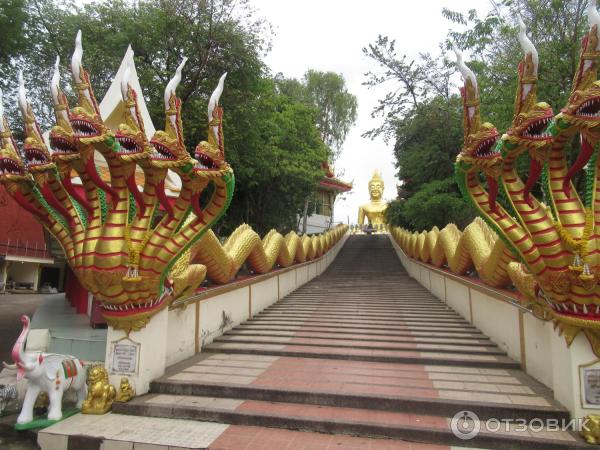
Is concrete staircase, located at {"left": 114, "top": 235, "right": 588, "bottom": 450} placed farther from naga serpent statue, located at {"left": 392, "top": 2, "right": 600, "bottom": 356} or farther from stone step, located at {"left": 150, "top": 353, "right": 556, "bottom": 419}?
naga serpent statue, located at {"left": 392, "top": 2, "right": 600, "bottom": 356}

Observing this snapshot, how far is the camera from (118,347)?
450cm

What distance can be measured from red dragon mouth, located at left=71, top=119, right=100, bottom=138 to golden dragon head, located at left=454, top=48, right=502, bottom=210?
11.7 feet

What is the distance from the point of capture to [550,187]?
11.9 ft

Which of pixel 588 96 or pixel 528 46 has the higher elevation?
pixel 528 46

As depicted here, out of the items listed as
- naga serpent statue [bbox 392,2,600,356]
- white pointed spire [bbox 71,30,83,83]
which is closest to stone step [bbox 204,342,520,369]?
naga serpent statue [bbox 392,2,600,356]

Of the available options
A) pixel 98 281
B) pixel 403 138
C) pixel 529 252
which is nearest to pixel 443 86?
Result: pixel 403 138

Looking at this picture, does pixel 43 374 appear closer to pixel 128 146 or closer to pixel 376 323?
pixel 128 146

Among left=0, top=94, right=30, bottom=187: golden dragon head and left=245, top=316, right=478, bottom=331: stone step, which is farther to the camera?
left=245, top=316, right=478, bottom=331: stone step

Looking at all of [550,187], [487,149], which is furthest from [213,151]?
[550,187]

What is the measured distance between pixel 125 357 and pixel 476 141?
4.46m

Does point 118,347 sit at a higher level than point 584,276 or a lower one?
lower

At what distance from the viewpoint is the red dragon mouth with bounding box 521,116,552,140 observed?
10.8 feet

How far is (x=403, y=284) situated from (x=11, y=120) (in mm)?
11680

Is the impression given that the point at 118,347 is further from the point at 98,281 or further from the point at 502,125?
the point at 502,125
